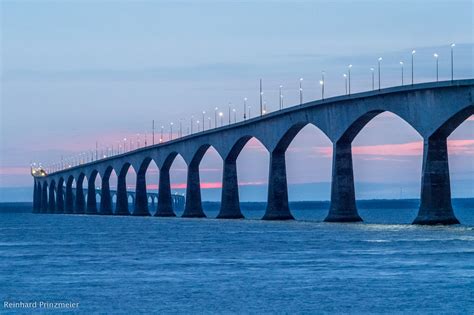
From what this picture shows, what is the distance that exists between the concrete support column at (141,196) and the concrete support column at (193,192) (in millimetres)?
22298

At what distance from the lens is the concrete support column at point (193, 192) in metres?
124

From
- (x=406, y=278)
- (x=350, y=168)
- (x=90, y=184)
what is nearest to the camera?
(x=406, y=278)

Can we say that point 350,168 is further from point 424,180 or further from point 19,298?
point 19,298

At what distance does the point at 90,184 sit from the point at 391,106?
365 ft

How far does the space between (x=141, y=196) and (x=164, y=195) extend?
471 inches

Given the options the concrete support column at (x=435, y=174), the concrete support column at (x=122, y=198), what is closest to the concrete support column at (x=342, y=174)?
the concrete support column at (x=435, y=174)

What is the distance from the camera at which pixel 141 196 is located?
502ft

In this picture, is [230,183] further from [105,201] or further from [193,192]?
[105,201]

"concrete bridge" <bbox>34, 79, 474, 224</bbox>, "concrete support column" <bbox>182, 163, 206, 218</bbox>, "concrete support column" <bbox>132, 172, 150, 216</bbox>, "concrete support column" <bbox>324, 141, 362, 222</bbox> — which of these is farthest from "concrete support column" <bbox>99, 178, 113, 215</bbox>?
"concrete support column" <bbox>324, 141, 362, 222</bbox>

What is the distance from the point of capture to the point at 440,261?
1975 inches

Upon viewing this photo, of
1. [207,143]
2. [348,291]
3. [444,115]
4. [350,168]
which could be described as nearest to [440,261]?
[348,291]

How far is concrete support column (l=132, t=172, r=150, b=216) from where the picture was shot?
15038cm

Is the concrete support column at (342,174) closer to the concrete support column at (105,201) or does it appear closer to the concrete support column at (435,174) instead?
the concrete support column at (435,174)

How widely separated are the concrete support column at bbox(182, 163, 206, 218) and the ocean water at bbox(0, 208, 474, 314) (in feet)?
170
